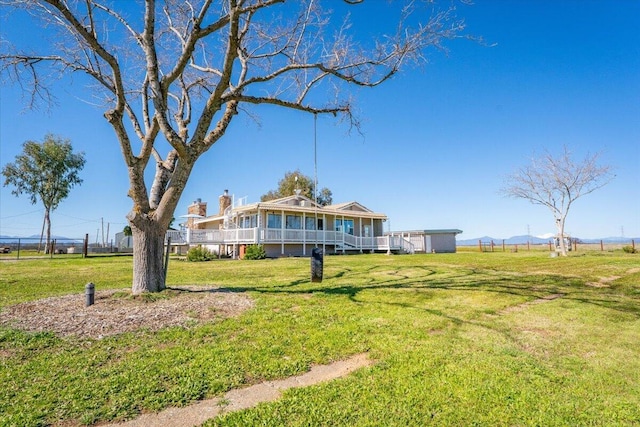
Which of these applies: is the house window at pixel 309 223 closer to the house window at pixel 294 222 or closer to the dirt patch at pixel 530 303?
the house window at pixel 294 222

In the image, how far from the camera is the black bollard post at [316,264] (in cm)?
920

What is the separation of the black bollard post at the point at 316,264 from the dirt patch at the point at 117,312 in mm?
2571

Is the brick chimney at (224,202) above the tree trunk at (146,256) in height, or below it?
above

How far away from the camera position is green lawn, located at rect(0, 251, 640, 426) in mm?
2822

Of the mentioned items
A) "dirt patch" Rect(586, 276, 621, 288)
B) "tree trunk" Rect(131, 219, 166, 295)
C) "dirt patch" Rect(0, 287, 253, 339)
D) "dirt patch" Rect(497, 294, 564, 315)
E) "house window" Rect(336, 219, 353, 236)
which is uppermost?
"house window" Rect(336, 219, 353, 236)

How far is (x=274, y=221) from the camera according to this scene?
23969 mm

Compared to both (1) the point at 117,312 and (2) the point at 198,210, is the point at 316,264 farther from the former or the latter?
(2) the point at 198,210

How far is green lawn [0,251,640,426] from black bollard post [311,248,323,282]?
7.21ft

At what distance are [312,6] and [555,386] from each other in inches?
339

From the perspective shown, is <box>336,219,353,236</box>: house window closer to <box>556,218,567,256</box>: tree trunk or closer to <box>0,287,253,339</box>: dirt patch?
<box>556,218,567,256</box>: tree trunk

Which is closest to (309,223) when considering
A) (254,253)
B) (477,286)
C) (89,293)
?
(254,253)

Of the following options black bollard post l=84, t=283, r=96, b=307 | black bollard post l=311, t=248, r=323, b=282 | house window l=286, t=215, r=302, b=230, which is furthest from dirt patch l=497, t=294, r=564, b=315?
house window l=286, t=215, r=302, b=230

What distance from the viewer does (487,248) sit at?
38.5m

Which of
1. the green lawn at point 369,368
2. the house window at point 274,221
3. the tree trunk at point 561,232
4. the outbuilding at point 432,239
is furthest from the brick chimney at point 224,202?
the tree trunk at point 561,232
